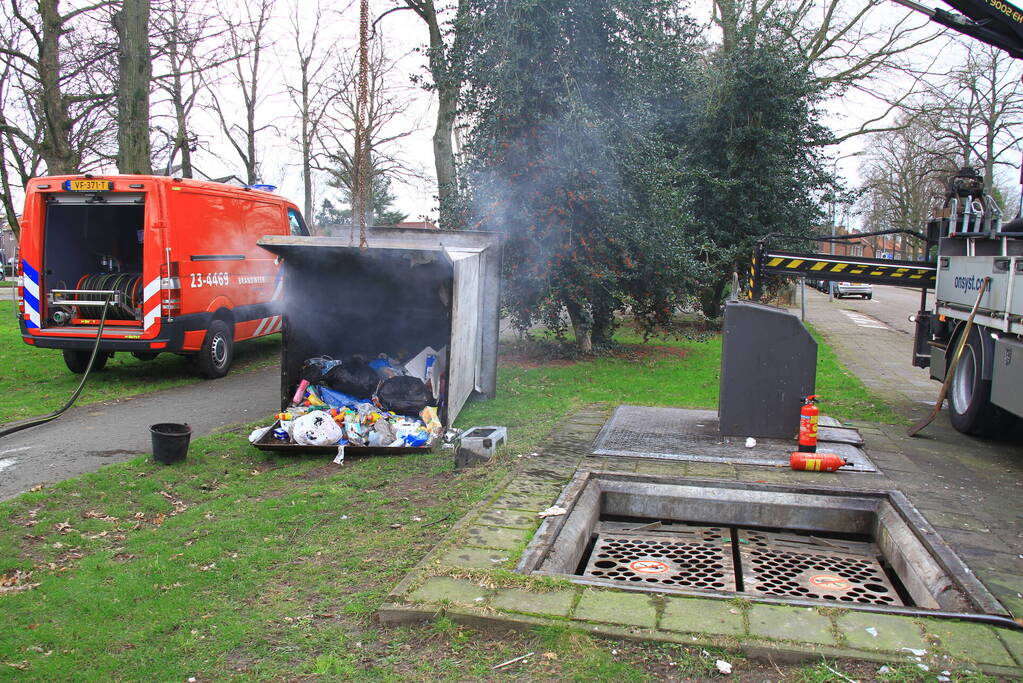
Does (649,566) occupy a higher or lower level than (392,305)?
lower

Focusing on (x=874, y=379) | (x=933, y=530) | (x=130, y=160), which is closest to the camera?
(x=933, y=530)

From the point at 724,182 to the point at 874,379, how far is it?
19.7ft

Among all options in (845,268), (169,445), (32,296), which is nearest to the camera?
(169,445)

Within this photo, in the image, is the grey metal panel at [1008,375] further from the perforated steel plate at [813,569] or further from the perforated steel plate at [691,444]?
the perforated steel plate at [813,569]

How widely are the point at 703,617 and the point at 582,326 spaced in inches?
365

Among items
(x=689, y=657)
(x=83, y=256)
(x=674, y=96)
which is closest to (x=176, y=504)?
(x=689, y=657)

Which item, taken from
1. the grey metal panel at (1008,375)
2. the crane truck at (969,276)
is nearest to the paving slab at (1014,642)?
the grey metal panel at (1008,375)

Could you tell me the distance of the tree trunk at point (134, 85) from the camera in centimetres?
1309

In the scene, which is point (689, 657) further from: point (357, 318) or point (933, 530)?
point (357, 318)

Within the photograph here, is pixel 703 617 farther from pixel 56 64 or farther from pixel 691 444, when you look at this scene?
pixel 56 64

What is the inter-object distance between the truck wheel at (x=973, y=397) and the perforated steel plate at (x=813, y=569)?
9.93 ft

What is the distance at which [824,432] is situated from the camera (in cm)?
746

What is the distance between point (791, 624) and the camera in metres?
3.45

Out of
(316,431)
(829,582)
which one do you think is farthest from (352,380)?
(829,582)
